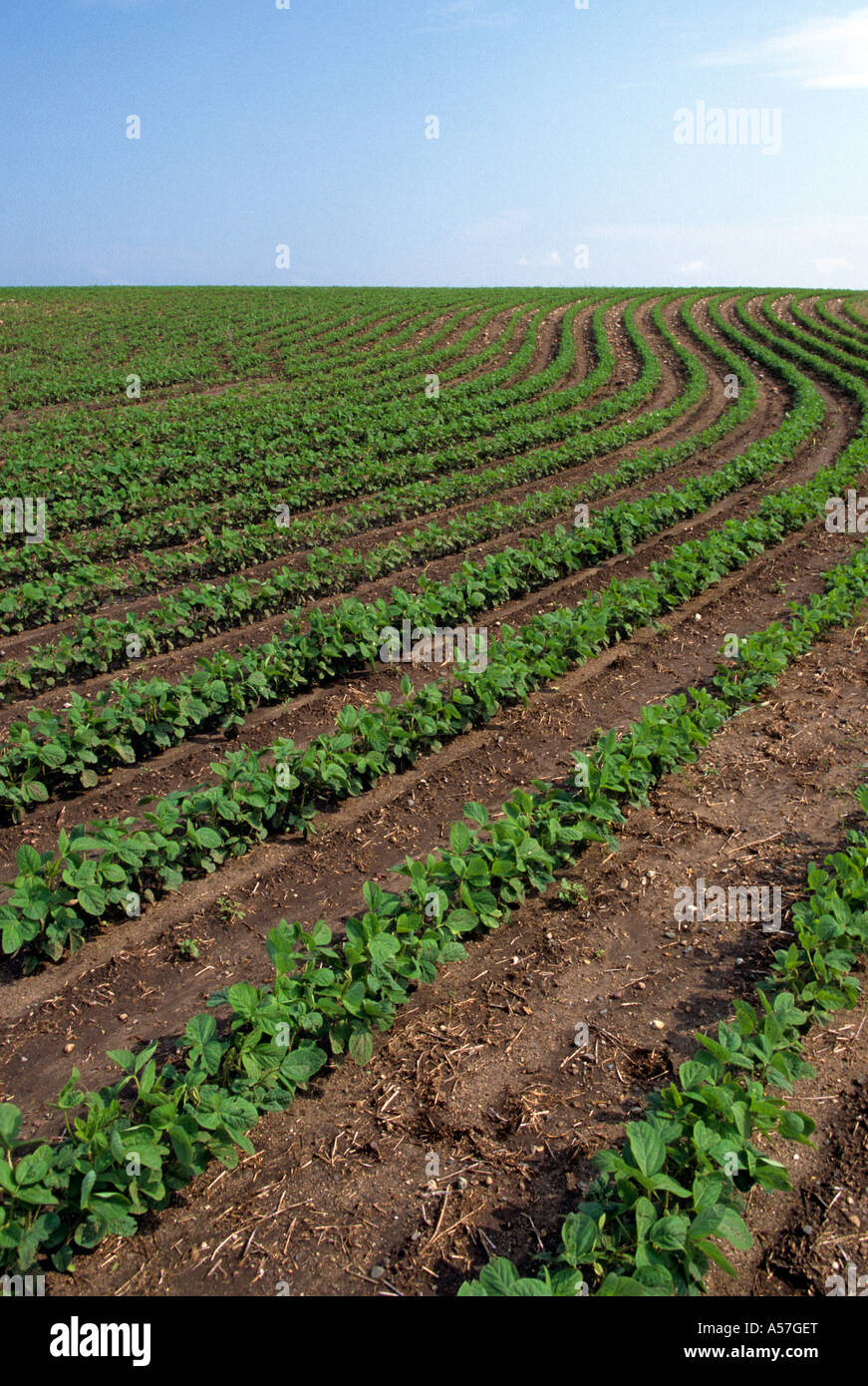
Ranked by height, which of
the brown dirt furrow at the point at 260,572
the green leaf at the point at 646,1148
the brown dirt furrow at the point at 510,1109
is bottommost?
the brown dirt furrow at the point at 510,1109

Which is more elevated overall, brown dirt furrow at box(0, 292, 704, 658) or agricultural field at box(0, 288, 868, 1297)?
brown dirt furrow at box(0, 292, 704, 658)

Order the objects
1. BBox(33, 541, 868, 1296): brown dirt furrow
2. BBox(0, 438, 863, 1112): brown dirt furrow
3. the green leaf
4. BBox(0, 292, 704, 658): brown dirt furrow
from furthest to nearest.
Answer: BBox(0, 292, 704, 658): brown dirt furrow → BBox(0, 438, 863, 1112): brown dirt furrow → BBox(33, 541, 868, 1296): brown dirt furrow → the green leaf

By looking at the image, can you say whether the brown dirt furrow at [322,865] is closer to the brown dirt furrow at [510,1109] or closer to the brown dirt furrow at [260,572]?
the brown dirt furrow at [510,1109]

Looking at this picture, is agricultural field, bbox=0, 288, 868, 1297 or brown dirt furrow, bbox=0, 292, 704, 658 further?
brown dirt furrow, bbox=0, 292, 704, 658

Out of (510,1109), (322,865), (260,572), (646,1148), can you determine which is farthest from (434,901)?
(260,572)

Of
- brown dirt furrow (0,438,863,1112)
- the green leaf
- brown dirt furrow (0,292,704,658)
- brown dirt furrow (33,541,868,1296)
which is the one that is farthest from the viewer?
brown dirt furrow (0,292,704,658)

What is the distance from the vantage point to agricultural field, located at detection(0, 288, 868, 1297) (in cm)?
313

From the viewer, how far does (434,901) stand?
14.2 ft

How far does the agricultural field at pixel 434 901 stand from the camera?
3127 millimetres

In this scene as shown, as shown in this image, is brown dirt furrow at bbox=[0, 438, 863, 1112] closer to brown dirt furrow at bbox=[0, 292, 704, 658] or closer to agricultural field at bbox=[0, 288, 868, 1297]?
agricultural field at bbox=[0, 288, 868, 1297]

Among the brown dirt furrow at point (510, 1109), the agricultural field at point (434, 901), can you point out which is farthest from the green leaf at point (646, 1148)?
the brown dirt furrow at point (510, 1109)

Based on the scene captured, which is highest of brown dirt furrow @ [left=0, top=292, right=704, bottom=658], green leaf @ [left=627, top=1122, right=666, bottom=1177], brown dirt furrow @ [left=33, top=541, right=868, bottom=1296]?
brown dirt furrow @ [left=0, top=292, right=704, bottom=658]

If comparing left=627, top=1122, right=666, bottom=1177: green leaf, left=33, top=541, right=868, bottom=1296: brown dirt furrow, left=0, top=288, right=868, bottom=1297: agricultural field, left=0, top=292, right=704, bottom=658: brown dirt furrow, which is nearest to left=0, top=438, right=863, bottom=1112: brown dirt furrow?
left=0, top=288, right=868, bottom=1297: agricultural field

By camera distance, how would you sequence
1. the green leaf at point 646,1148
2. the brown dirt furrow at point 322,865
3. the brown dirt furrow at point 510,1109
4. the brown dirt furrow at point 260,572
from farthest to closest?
the brown dirt furrow at point 260,572, the brown dirt furrow at point 322,865, the brown dirt furrow at point 510,1109, the green leaf at point 646,1148
